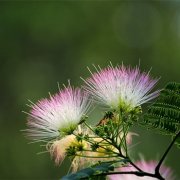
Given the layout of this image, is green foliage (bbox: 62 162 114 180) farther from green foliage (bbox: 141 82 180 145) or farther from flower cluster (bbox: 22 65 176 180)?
green foliage (bbox: 141 82 180 145)

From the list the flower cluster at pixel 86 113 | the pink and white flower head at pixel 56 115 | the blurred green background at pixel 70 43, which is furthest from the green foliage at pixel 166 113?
the blurred green background at pixel 70 43

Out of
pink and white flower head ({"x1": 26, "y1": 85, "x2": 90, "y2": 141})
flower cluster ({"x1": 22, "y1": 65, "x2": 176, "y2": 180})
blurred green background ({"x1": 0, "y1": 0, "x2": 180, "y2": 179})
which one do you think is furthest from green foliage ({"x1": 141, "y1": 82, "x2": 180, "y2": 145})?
blurred green background ({"x1": 0, "y1": 0, "x2": 180, "y2": 179})

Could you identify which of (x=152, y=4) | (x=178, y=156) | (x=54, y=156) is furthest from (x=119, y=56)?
(x=54, y=156)

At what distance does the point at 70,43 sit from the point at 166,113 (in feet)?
78.8

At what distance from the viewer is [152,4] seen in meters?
27.9

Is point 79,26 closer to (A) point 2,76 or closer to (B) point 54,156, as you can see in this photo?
(A) point 2,76

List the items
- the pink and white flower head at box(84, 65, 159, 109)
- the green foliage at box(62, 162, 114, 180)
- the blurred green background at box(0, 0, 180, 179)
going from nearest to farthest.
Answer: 1. the green foliage at box(62, 162, 114, 180)
2. the pink and white flower head at box(84, 65, 159, 109)
3. the blurred green background at box(0, 0, 180, 179)

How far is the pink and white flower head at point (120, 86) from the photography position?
2.44m

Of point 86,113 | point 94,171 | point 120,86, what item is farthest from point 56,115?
point 94,171

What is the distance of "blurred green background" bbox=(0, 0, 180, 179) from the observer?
24156 mm

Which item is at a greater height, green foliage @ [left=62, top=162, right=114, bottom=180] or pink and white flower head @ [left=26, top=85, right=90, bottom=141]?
pink and white flower head @ [left=26, top=85, right=90, bottom=141]

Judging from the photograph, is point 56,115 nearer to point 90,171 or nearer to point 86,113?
point 86,113

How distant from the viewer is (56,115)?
8.42ft

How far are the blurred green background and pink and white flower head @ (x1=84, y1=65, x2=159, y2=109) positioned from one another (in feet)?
64.5
